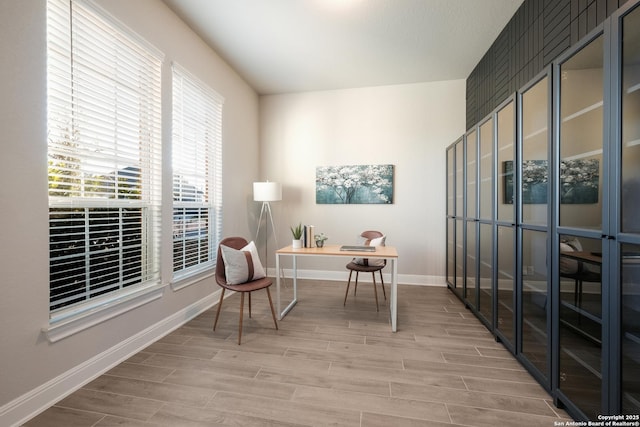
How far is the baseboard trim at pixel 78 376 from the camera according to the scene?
148 cm

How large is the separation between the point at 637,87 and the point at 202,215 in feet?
11.5

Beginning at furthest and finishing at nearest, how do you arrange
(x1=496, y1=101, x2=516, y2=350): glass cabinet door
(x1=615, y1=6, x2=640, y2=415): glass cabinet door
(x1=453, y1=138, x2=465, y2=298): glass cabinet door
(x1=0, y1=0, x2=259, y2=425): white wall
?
(x1=453, y1=138, x2=465, y2=298): glass cabinet door → (x1=496, y1=101, x2=516, y2=350): glass cabinet door → (x1=0, y1=0, x2=259, y2=425): white wall → (x1=615, y1=6, x2=640, y2=415): glass cabinet door

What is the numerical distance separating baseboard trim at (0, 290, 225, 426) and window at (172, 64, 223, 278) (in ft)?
1.79

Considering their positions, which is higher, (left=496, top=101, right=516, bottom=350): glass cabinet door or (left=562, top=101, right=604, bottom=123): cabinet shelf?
(left=562, top=101, right=604, bottom=123): cabinet shelf

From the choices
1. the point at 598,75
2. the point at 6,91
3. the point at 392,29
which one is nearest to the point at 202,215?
the point at 6,91

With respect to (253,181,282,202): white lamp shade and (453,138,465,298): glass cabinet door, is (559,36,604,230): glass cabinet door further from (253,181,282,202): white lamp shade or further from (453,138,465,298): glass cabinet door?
(253,181,282,202): white lamp shade

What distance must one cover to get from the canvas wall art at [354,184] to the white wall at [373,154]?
101mm

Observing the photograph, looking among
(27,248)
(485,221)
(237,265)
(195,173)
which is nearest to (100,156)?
(27,248)

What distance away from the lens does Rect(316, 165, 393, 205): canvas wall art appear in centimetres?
425

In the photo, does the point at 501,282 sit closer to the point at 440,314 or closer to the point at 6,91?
the point at 440,314

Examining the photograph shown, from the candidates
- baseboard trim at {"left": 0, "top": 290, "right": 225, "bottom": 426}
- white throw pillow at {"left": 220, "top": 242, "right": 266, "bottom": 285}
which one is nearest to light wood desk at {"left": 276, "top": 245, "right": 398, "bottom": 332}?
white throw pillow at {"left": 220, "top": 242, "right": 266, "bottom": 285}

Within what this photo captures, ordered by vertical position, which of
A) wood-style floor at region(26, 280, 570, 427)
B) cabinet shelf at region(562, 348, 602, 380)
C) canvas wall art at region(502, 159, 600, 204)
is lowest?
wood-style floor at region(26, 280, 570, 427)

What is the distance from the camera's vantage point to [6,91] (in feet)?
4.77

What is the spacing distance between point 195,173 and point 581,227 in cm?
329
